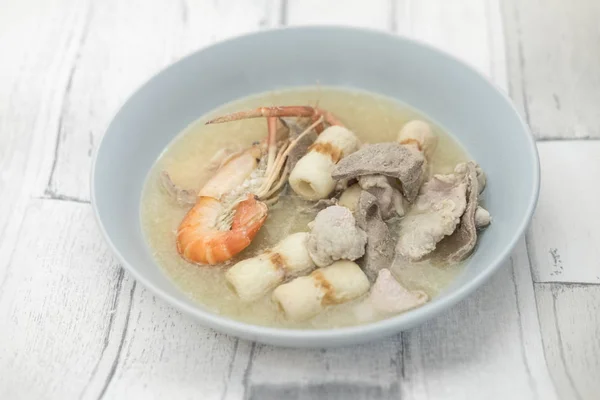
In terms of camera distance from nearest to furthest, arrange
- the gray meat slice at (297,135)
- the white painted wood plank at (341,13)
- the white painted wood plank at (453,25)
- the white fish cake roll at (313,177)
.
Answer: the white fish cake roll at (313,177) < the gray meat slice at (297,135) < the white painted wood plank at (453,25) < the white painted wood plank at (341,13)

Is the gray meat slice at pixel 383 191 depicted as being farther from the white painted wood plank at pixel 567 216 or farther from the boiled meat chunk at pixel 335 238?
the white painted wood plank at pixel 567 216

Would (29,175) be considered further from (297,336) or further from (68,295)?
(297,336)

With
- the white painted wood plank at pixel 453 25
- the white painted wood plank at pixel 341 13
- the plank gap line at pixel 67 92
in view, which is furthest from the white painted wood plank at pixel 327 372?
the white painted wood plank at pixel 341 13

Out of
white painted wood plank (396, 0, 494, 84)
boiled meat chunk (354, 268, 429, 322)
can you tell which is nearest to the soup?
boiled meat chunk (354, 268, 429, 322)

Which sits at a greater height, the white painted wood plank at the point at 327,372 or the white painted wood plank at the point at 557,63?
the white painted wood plank at the point at 557,63

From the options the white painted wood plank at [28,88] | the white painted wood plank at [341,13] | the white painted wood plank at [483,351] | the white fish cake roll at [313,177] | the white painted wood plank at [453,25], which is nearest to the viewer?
the white painted wood plank at [483,351]

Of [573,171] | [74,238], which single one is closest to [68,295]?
[74,238]
